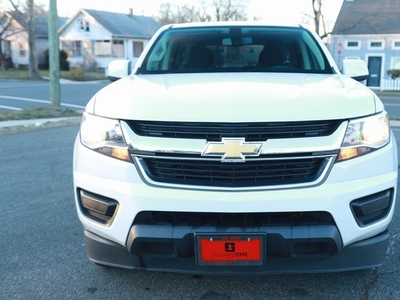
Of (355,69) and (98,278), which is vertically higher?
(355,69)

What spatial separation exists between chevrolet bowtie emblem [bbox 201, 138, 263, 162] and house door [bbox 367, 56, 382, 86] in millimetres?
30095

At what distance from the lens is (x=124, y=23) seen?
47.1m

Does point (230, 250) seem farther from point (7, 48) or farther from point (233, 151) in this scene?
point (7, 48)

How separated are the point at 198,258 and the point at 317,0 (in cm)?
3025

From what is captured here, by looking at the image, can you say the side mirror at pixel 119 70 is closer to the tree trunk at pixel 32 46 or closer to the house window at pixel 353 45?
the tree trunk at pixel 32 46

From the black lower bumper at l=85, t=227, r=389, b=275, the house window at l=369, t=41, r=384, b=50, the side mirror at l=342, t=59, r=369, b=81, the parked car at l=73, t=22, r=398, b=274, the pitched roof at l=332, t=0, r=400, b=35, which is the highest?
the pitched roof at l=332, t=0, r=400, b=35

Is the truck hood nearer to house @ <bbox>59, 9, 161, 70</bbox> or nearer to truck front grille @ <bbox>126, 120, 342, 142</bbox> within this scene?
truck front grille @ <bbox>126, 120, 342, 142</bbox>

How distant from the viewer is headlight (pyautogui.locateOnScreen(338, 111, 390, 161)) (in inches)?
97.7

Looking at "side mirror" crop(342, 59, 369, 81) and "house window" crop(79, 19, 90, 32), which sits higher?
"house window" crop(79, 19, 90, 32)

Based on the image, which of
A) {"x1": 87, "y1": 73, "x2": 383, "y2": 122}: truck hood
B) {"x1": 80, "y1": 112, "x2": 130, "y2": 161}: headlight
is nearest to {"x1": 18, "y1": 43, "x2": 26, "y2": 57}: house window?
{"x1": 87, "y1": 73, "x2": 383, "y2": 122}: truck hood

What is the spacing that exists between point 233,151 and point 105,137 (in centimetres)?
77

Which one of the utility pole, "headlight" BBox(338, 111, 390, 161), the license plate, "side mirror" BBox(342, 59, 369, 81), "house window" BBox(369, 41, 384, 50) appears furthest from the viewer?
"house window" BBox(369, 41, 384, 50)

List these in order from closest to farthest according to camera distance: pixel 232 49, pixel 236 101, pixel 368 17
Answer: pixel 236 101 → pixel 232 49 → pixel 368 17

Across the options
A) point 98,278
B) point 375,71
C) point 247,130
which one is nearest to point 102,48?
point 375,71
